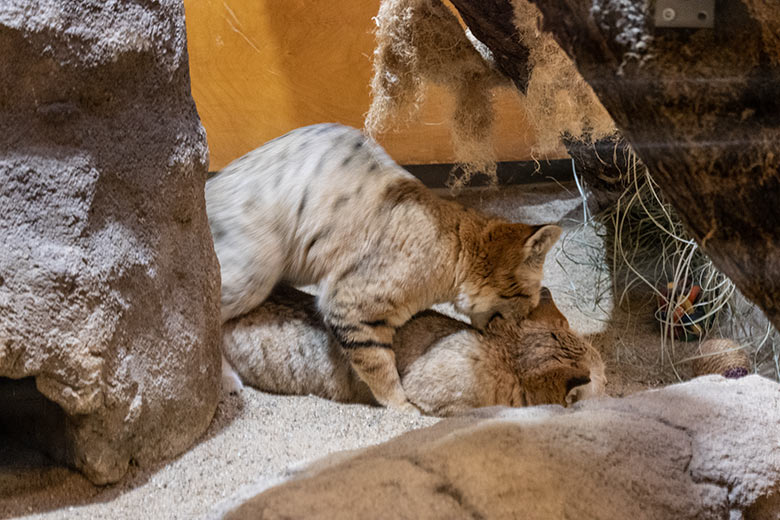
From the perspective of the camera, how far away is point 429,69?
3.48 meters

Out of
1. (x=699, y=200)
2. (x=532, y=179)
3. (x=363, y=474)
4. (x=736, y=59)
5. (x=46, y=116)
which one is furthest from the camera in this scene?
(x=532, y=179)

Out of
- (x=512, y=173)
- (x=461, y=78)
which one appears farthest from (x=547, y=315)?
(x=512, y=173)

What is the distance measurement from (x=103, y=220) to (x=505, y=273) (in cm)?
183

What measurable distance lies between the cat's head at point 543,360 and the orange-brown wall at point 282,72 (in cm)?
142

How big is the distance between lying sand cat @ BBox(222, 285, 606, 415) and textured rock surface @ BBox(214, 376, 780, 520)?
90cm

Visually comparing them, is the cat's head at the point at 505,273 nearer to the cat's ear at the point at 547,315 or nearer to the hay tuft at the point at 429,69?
the cat's ear at the point at 547,315

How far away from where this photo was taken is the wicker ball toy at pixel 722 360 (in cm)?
332

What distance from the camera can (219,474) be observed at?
2.49 m

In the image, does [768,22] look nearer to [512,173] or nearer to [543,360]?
[543,360]

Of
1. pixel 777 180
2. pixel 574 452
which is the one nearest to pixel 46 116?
pixel 574 452

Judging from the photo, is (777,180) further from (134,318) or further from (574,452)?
(134,318)

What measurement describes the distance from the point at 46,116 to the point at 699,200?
1867 mm

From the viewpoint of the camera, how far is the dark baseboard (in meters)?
4.60

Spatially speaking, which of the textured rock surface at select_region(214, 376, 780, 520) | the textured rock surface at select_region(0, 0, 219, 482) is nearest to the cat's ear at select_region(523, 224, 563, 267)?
the textured rock surface at select_region(214, 376, 780, 520)
